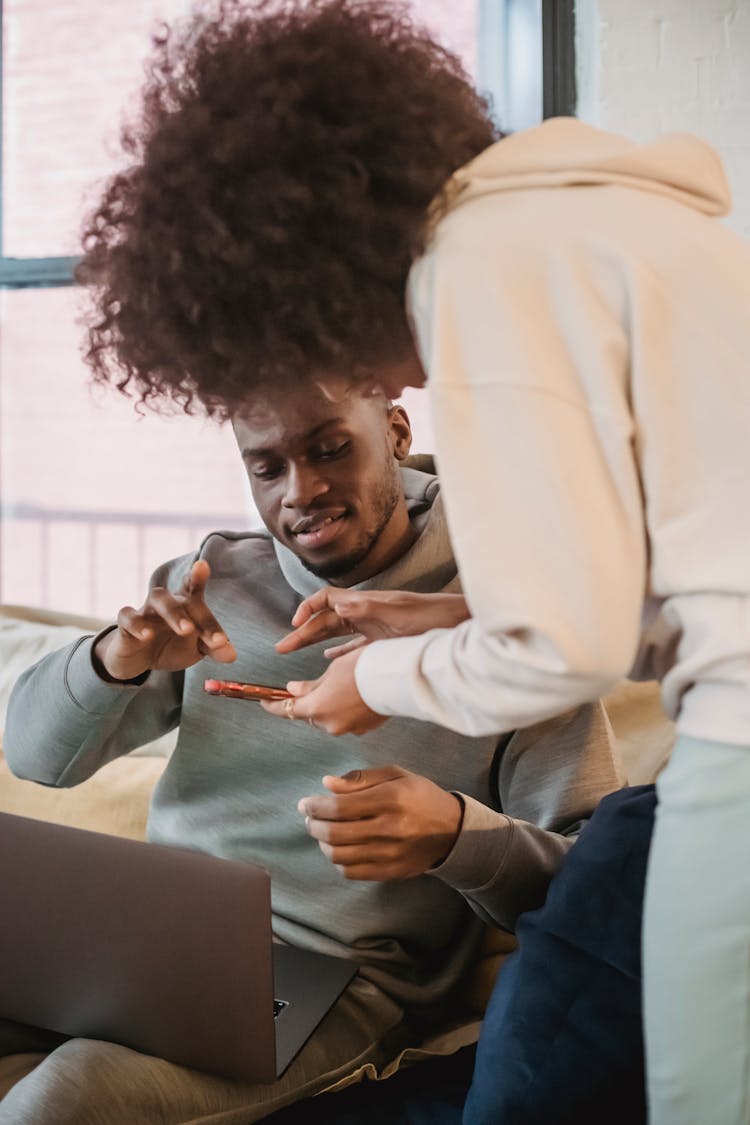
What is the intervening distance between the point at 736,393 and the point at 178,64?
438 mm

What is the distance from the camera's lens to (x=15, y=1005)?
104 centimetres

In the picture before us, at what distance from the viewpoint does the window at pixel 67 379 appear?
2771 millimetres

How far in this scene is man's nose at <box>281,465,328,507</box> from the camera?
115 cm

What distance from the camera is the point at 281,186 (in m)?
0.68

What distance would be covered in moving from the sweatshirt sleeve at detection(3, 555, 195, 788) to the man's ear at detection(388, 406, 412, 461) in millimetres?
300

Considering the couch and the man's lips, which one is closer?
the man's lips

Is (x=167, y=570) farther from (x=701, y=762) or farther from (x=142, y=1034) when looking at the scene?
(x=701, y=762)

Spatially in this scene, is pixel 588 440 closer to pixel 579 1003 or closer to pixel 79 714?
pixel 579 1003

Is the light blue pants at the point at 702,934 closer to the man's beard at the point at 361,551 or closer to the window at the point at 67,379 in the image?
the man's beard at the point at 361,551

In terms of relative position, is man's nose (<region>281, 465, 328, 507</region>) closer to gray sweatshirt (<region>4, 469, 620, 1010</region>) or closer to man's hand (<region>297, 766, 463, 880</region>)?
gray sweatshirt (<region>4, 469, 620, 1010</region>)

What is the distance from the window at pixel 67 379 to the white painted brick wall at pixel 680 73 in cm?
89

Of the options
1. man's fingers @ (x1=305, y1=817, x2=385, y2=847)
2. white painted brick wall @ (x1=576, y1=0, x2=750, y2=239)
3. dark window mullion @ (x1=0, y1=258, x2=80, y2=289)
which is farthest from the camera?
dark window mullion @ (x1=0, y1=258, x2=80, y2=289)

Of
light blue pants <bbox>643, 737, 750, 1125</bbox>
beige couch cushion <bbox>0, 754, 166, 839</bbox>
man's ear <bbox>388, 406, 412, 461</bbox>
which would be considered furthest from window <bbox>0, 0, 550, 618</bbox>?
light blue pants <bbox>643, 737, 750, 1125</bbox>

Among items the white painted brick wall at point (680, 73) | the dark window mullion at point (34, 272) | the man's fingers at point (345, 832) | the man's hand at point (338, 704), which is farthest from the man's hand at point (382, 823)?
the dark window mullion at point (34, 272)
